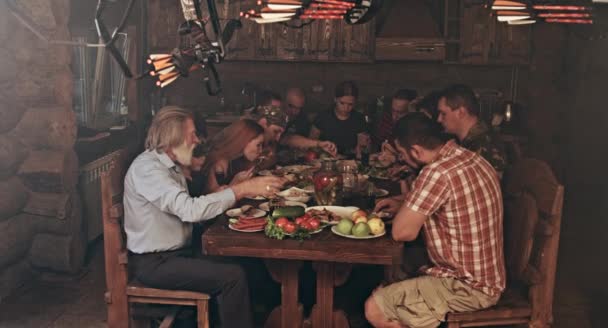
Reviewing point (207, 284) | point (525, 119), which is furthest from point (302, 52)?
point (207, 284)

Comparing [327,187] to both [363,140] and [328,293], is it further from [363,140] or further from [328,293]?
[363,140]

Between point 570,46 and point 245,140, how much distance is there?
16.5 ft

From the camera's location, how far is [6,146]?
4984 millimetres

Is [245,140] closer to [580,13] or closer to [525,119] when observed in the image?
[580,13]

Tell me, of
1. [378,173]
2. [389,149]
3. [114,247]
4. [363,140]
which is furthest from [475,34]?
[114,247]

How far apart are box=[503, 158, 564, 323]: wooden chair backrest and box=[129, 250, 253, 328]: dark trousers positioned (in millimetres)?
1436

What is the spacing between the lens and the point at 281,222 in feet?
10.9

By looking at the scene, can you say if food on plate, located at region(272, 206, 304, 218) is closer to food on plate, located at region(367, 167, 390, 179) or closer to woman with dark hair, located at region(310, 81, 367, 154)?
food on plate, located at region(367, 167, 390, 179)

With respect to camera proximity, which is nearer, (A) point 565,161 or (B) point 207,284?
(B) point 207,284

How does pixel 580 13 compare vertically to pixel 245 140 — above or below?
above

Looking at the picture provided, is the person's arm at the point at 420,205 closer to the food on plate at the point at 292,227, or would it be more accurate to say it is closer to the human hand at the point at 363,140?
the food on plate at the point at 292,227

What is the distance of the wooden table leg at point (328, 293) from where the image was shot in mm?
3730

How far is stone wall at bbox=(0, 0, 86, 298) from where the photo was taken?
4.98 meters

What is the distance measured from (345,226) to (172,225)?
1.00 metres
